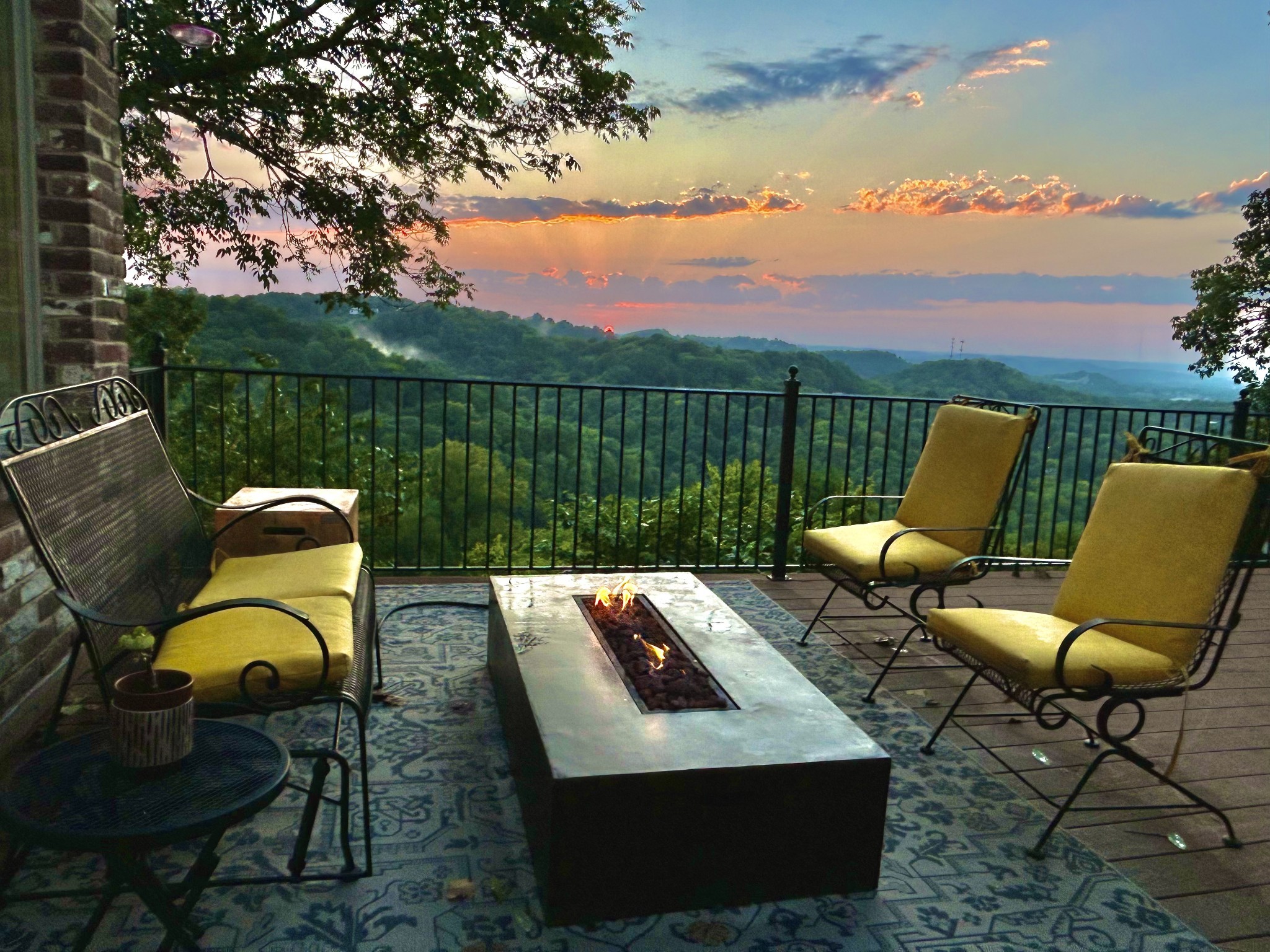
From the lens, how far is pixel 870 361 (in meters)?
11.0

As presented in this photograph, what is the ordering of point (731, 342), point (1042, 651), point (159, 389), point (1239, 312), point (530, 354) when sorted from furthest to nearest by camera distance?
point (731, 342)
point (530, 354)
point (1239, 312)
point (159, 389)
point (1042, 651)

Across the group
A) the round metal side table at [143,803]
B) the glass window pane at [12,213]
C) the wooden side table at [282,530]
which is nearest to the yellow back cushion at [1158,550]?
the round metal side table at [143,803]

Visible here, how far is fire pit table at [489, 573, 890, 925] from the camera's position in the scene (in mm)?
1909

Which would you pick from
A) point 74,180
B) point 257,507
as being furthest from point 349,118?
point 257,507

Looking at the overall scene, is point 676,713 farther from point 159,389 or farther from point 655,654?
point 159,389

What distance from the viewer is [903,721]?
10.3 ft

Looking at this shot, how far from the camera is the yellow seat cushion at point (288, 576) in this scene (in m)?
2.58

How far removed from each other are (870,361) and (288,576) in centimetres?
931

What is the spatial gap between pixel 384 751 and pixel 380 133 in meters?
5.44

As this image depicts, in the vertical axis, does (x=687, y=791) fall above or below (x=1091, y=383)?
below

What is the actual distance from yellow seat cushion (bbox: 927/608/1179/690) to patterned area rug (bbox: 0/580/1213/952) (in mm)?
408

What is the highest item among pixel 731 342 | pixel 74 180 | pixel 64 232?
pixel 74 180

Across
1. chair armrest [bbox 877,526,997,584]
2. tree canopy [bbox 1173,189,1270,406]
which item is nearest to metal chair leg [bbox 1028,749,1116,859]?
chair armrest [bbox 877,526,997,584]

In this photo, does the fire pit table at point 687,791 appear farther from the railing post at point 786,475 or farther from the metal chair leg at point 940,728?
the railing post at point 786,475
